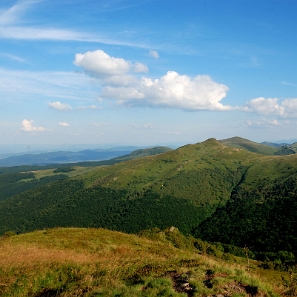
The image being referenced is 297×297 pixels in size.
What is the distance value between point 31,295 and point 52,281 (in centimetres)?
158

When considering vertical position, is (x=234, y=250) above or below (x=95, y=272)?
below

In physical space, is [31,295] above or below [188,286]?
below

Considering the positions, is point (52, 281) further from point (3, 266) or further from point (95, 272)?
point (3, 266)

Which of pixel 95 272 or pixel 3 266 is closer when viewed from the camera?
pixel 95 272

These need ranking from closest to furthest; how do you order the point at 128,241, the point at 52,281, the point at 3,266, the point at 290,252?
the point at 52,281 → the point at 3,266 → the point at 128,241 → the point at 290,252

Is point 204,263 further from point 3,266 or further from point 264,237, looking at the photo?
point 264,237

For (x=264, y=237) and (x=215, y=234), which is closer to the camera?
(x=264, y=237)

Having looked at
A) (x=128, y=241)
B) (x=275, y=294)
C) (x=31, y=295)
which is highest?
(x=275, y=294)

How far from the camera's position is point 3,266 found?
19.5 metres

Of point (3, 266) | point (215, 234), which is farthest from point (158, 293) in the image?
point (215, 234)

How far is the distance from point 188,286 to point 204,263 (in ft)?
13.6

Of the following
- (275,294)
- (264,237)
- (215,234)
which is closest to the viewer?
(275,294)

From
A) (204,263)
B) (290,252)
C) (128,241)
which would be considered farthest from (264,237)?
(204,263)

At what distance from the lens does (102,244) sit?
3334 cm
